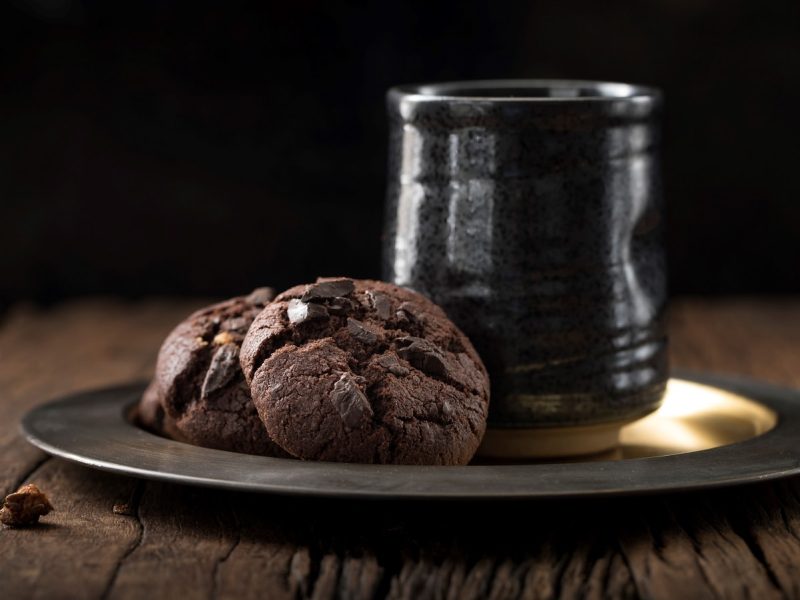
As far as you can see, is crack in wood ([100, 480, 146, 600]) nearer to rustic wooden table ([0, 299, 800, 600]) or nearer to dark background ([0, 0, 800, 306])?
rustic wooden table ([0, 299, 800, 600])

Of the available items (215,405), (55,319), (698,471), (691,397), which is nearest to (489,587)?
(698,471)

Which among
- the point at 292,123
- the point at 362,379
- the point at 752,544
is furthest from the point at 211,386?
the point at 292,123

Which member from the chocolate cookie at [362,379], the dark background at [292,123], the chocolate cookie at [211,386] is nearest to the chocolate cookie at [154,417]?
the chocolate cookie at [211,386]

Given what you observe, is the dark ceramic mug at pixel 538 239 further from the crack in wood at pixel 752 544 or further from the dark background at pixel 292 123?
the dark background at pixel 292 123

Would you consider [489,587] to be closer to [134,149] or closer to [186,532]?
[186,532]

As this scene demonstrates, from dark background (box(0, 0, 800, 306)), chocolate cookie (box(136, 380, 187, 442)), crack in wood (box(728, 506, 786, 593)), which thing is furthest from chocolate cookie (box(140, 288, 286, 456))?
dark background (box(0, 0, 800, 306))

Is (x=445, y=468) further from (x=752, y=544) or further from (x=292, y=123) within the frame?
(x=292, y=123)
